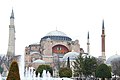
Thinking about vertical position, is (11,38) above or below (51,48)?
above

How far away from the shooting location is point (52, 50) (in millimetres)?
59062

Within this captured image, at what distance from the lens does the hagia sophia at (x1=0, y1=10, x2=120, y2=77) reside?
168 ft

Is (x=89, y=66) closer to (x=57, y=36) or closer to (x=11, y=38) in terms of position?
(x=11, y=38)

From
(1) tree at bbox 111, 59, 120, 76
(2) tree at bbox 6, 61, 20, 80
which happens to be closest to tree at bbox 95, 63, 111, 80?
(1) tree at bbox 111, 59, 120, 76

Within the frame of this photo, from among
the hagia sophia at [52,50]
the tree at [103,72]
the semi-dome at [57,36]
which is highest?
the semi-dome at [57,36]

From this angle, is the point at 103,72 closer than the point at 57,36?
Yes

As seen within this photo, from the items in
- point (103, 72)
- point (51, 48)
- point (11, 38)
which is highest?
point (11, 38)

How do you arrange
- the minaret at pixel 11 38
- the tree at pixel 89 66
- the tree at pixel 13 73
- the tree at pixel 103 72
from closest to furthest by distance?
the tree at pixel 13 73, the tree at pixel 103 72, the tree at pixel 89 66, the minaret at pixel 11 38

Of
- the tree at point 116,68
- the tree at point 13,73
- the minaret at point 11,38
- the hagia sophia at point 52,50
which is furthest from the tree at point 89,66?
the tree at point 13,73

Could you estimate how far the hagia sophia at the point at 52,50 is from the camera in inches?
2013

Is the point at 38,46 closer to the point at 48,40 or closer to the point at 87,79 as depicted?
the point at 48,40

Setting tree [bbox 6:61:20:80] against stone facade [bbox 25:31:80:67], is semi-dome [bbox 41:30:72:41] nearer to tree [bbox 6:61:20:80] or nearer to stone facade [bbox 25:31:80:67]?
stone facade [bbox 25:31:80:67]

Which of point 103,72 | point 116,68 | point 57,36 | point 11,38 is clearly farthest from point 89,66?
point 57,36

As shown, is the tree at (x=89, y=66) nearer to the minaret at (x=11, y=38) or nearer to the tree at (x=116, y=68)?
the tree at (x=116, y=68)
